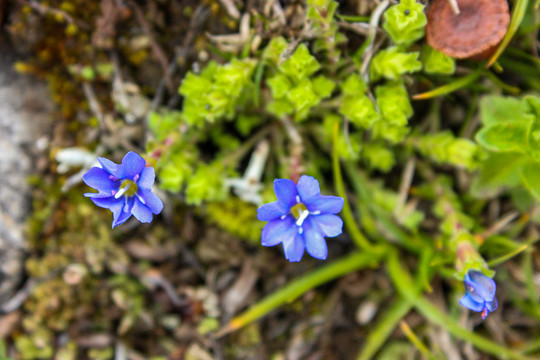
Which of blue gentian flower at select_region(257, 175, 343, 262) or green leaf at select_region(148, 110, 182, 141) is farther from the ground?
blue gentian flower at select_region(257, 175, 343, 262)

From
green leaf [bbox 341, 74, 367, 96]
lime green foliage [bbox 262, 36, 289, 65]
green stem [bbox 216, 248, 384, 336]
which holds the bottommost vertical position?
green stem [bbox 216, 248, 384, 336]

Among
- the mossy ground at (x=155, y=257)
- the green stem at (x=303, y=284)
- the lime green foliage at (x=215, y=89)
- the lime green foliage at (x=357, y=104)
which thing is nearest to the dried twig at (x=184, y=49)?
the mossy ground at (x=155, y=257)

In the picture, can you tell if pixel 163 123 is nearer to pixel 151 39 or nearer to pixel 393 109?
pixel 151 39

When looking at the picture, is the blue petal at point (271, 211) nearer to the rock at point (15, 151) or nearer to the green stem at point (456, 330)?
the green stem at point (456, 330)

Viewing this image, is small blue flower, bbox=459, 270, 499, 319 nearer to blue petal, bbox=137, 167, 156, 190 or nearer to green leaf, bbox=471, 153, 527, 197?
green leaf, bbox=471, 153, 527, 197

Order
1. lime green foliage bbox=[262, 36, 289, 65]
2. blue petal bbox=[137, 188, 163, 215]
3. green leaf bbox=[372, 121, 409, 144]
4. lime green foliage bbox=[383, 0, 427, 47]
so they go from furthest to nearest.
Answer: green leaf bbox=[372, 121, 409, 144] → lime green foliage bbox=[262, 36, 289, 65] → lime green foliage bbox=[383, 0, 427, 47] → blue petal bbox=[137, 188, 163, 215]

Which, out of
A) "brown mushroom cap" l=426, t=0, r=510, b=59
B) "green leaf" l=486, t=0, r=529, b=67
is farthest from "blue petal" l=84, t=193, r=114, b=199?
"green leaf" l=486, t=0, r=529, b=67
